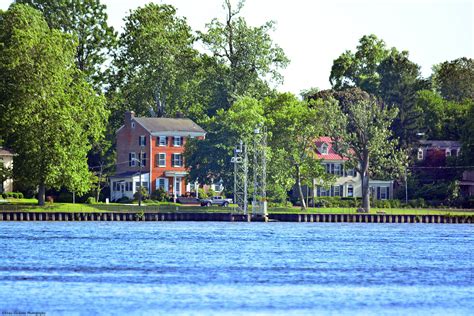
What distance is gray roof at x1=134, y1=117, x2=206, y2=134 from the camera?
5782 inches

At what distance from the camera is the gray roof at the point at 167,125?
482ft

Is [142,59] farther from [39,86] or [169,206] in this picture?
[39,86]

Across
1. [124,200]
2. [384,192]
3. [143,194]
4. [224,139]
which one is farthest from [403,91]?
[124,200]

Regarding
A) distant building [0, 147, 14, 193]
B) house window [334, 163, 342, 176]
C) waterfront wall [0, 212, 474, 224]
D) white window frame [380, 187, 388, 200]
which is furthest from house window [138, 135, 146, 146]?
white window frame [380, 187, 388, 200]

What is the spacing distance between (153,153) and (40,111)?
116 feet

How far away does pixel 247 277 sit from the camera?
6172cm

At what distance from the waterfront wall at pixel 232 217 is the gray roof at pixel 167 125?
1014 inches

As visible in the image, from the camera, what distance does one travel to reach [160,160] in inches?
5797

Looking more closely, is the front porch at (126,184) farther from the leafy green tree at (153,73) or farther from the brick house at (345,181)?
the brick house at (345,181)

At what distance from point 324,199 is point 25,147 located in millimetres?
42170

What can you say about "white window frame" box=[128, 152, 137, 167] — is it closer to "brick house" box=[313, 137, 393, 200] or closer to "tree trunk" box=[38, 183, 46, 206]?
"brick house" box=[313, 137, 393, 200]

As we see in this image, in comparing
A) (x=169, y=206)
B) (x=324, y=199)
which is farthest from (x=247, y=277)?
(x=324, y=199)

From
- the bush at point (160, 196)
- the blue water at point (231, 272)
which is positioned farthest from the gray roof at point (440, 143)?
the blue water at point (231, 272)

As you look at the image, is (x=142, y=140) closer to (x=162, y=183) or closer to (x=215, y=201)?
(x=162, y=183)
